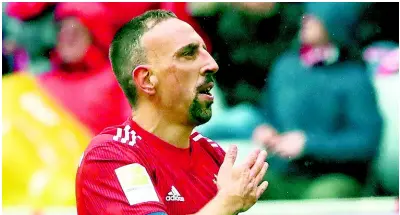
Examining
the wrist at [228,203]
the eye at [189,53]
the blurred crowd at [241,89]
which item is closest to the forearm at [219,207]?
the wrist at [228,203]

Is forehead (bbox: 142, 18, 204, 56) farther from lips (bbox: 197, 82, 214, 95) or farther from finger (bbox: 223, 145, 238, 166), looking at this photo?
finger (bbox: 223, 145, 238, 166)

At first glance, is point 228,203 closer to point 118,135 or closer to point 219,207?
point 219,207

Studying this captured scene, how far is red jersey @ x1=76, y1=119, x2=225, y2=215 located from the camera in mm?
2482

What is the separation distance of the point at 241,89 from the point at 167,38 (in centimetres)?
252

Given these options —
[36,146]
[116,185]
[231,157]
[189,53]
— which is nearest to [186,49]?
[189,53]

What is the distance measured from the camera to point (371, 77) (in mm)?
5215

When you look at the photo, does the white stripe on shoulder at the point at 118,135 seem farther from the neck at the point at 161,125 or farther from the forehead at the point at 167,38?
the forehead at the point at 167,38

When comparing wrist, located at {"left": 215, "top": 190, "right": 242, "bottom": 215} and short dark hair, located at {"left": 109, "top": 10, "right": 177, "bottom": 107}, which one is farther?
A: short dark hair, located at {"left": 109, "top": 10, "right": 177, "bottom": 107}

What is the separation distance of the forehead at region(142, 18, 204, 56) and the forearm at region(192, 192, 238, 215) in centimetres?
53

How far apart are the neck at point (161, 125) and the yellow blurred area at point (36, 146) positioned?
2420mm

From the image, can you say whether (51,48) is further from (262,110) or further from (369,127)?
(369,127)

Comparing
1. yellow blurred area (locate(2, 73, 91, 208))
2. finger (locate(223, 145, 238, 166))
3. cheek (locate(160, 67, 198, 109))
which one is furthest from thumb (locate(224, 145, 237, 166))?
yellow blurred area (locate(2, 73, 91, 208))

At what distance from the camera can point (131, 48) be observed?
8.95 feet

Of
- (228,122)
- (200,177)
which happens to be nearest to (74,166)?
(228,122)
